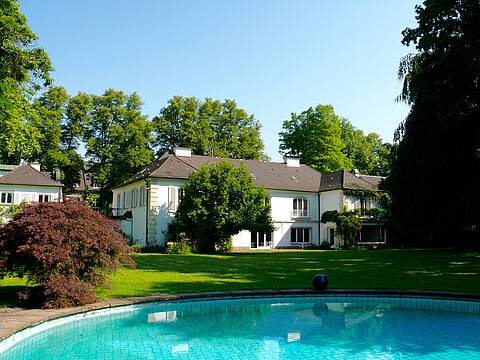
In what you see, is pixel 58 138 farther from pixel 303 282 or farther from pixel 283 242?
pixel 303 282

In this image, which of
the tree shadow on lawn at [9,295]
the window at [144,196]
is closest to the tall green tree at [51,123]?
the window at [144,196]

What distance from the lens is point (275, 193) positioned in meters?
43.7

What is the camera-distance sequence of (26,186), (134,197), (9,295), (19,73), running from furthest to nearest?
1. (26,186)
2. (134,197)
3. (19,73)
4. (9,295)

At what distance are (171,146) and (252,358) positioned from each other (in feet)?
173

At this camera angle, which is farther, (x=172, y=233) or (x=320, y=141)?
(x=320, y=141)

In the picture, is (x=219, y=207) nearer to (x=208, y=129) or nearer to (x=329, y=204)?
(x=329, y=204)

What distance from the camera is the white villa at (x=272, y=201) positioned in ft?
127

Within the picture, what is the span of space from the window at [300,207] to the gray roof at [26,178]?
25.2 metres

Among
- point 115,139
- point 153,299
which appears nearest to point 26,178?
point 115,139

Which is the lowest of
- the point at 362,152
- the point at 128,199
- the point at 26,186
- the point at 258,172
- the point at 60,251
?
the point at 60,251

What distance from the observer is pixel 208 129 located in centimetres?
5950

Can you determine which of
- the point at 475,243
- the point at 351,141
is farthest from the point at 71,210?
the point at 351,141

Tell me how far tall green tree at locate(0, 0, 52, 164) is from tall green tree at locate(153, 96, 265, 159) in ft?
103

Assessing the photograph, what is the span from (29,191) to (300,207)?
28614 millimetres
